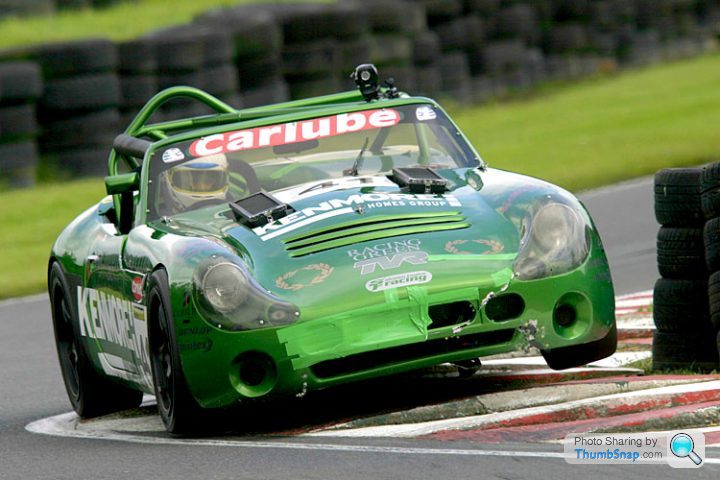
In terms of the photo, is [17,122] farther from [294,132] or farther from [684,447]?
[684,447]

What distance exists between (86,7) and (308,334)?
51.6 feet

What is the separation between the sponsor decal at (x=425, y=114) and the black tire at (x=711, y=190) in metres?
1.50

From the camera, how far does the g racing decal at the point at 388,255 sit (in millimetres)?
5770

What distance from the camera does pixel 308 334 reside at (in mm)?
5633

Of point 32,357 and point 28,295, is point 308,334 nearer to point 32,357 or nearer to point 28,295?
point 32,357

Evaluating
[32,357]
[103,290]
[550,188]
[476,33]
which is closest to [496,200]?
[550,188]

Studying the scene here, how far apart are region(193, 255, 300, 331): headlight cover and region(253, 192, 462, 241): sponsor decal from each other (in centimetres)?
34

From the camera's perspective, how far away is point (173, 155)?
6.97 meters

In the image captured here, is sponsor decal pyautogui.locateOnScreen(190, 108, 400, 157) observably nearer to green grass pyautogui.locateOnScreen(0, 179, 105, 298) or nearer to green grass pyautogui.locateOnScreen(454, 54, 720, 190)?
green grass pyautogui.locateOnScreen(0, 179, 105, 298)

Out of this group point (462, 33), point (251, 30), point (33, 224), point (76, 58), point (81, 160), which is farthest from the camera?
point (462, 33)

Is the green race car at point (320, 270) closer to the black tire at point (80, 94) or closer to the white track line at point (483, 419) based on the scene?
the white track line at point (483, 419)

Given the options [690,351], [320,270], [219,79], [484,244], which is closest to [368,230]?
[320,270]

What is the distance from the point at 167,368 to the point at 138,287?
1.41 feet

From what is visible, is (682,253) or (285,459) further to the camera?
(682,253)
